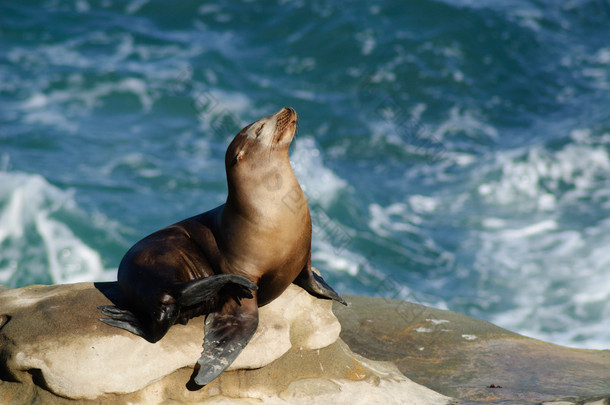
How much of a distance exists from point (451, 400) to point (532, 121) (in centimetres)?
1005

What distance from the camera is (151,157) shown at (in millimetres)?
11648

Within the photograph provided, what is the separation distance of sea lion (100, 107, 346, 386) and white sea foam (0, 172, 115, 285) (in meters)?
5.27

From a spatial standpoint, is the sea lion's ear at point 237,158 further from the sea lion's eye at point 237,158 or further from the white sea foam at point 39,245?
the white sea foam at point 39,245

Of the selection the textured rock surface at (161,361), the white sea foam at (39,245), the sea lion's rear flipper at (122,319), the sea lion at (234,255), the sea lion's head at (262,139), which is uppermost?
the sea lion's head at (262,139)

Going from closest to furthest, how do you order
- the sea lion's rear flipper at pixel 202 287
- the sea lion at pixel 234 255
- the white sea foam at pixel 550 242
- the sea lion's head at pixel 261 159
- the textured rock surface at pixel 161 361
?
the textured rock surface at pixel 161 361 → the sea lion's rear flipper at pixel 202 287 → the sea lion at pixel 234 255 → the sea lion's head at pixel 261 159 → the white sea foam at pixel 550 242

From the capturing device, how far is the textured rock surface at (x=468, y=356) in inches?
175

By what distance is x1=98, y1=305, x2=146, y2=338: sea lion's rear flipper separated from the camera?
3.78 meters

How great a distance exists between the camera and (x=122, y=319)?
12.6 ft

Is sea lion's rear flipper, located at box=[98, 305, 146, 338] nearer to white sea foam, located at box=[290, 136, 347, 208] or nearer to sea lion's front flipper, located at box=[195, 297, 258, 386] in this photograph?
sea lion's front flipper, located at box=[195, 297, 258, 386]

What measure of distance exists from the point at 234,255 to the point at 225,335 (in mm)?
509

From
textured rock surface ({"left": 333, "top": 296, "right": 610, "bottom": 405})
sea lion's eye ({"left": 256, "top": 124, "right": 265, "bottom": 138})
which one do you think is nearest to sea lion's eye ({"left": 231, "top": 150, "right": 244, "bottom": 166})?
sea lion's eye ({"left": 256, "top": 124, "right": 265, "bottom": 138})

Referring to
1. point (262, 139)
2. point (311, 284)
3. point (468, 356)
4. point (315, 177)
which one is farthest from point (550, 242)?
point (262, 139)

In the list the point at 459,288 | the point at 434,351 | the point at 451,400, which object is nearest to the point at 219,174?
the point at 459,288

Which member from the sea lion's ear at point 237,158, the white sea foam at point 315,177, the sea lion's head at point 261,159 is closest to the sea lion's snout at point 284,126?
A: the sea lion's head at point 261,159
